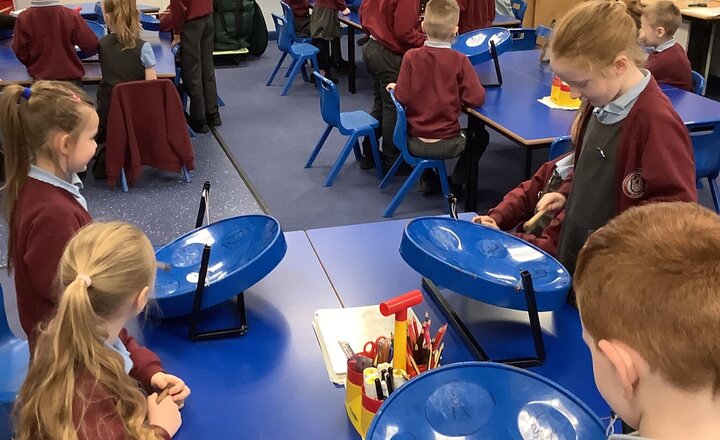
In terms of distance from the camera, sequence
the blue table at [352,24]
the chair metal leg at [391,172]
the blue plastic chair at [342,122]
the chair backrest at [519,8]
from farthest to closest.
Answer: the chair backrest at [519,8]
the blue table at [352,24]
the chair metal leg at [391,172]
the blue plastic chair at [342,122]

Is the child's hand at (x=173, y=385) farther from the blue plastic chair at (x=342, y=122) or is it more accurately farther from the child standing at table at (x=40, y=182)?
the blue plastic chair at (x=342, y=122)

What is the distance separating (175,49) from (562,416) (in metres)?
4.57

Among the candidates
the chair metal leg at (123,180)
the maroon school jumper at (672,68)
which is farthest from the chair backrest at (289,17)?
the maroon school jumper at (672,68)

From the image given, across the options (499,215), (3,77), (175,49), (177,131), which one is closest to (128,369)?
(499,215)

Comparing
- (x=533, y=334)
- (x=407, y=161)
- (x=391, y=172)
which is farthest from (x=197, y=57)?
(x=533, y=334)

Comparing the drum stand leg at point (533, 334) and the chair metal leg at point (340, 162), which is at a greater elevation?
the drum stand leg at point (533, 334)

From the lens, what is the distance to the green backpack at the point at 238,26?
7383mm

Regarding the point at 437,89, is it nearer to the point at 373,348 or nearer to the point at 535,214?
the point at 535,214

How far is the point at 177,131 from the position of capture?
4.43m

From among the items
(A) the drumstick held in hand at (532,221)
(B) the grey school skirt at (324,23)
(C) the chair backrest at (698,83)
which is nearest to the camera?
(A) the drumstick held in hand at (532,221)

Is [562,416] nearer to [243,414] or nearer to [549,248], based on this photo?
[243,414]

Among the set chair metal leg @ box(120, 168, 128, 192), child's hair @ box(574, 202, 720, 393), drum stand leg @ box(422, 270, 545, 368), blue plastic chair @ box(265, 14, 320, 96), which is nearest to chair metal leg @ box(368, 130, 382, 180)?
chair metal leg @ box(120, 168, 128, 192)

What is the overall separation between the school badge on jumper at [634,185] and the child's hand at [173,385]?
1.14 meters

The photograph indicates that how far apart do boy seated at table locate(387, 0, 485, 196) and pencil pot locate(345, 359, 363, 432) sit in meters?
2.57
